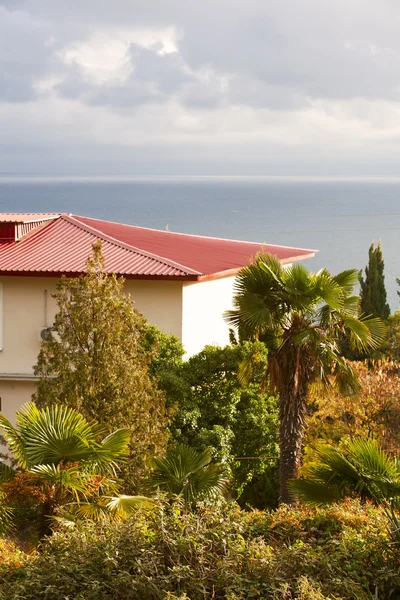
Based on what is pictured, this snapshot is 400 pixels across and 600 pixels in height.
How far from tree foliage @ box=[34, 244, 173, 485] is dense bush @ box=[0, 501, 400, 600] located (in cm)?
590

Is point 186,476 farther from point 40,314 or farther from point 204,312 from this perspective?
point 204,312

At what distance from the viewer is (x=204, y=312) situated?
27.4m

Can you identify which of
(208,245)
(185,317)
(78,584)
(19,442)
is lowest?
(78,584)

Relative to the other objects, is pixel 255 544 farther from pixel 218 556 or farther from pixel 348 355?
pixel 348 355

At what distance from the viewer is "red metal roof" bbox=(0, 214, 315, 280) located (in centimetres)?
2516

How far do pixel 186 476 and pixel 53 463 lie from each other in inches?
73.8

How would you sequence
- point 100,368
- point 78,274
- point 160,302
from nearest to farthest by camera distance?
point 100,368
point 78,274
point 160,302

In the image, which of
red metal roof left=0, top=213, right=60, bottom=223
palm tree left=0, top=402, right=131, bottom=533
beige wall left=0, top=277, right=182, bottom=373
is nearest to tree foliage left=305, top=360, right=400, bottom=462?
beige wall left=0, top=277, right=182, bottom=373

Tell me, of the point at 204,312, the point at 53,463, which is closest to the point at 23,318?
the point at 204,312

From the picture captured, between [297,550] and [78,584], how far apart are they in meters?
2.28

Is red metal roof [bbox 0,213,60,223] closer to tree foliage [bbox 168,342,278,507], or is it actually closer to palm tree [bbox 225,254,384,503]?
tree foliage [bbox 168,342,278,507]

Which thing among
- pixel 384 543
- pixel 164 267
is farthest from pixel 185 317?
pixel 384 543

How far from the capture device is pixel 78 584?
9047mm

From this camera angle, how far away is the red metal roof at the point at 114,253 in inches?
990
